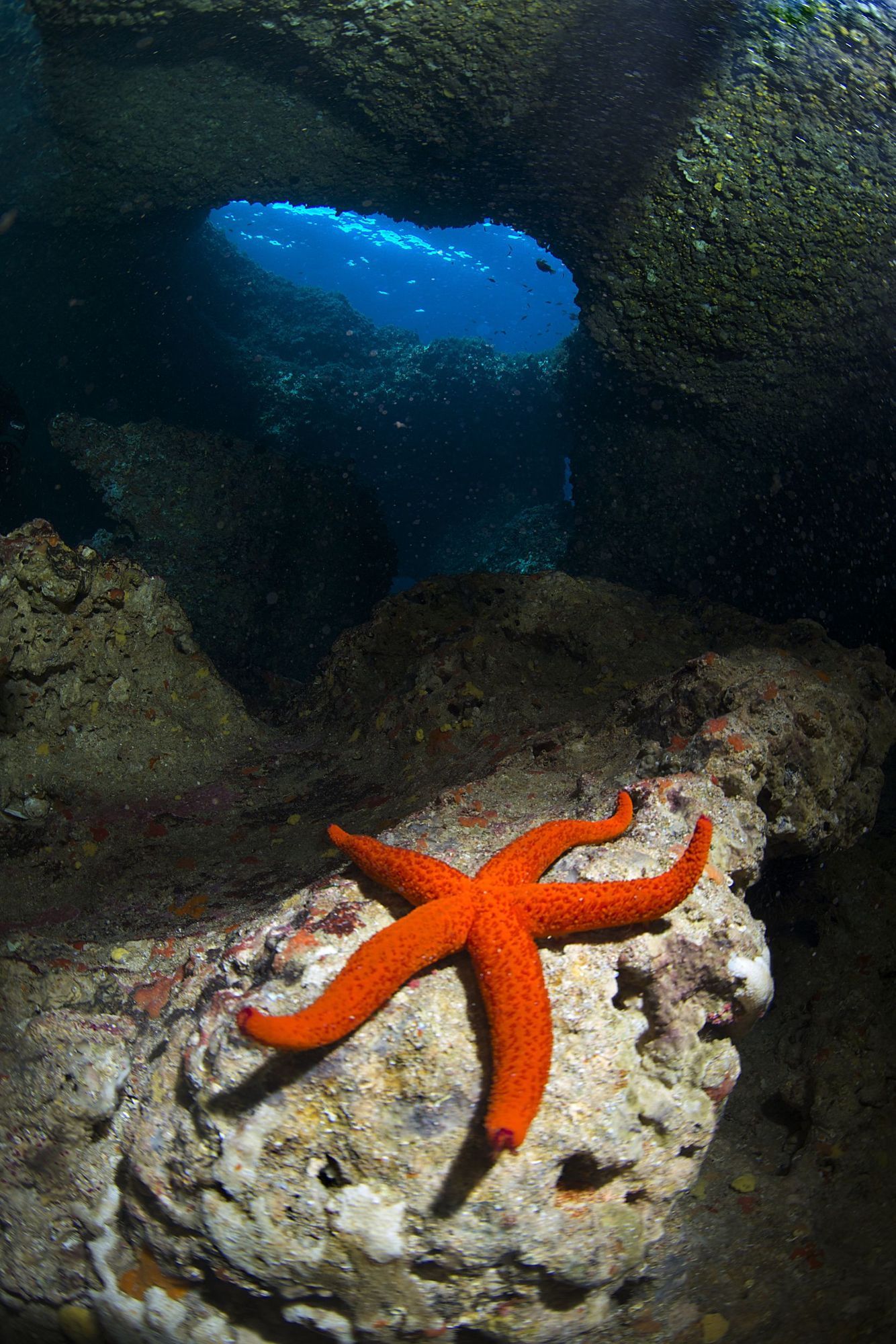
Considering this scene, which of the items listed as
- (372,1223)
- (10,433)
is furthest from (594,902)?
(10,433)

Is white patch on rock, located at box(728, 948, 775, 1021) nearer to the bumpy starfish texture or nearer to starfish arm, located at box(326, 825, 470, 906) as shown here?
the bumpy starfish texture

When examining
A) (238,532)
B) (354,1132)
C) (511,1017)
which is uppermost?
(511,1017)

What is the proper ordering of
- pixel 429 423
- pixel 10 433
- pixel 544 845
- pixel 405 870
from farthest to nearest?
pixel 429 423 < pixel 10 433 < pixel 544 845 < pixel 405 870

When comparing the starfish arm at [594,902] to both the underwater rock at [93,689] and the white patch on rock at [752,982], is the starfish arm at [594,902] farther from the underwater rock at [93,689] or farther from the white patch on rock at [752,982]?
the underwater rock at [93,689]

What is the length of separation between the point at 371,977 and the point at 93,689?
3.53m

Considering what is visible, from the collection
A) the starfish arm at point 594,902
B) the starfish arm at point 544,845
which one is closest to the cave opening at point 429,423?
the starfish arm at point 544,845

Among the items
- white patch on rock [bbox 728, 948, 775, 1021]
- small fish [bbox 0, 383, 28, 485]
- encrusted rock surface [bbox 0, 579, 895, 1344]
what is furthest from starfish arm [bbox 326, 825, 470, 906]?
small fish [bbox 0, 383, 28, 485]

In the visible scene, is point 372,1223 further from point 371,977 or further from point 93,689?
point 93,689

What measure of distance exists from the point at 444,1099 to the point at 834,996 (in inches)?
98.5

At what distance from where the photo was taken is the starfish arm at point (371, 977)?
1456mm

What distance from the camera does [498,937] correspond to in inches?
65.5

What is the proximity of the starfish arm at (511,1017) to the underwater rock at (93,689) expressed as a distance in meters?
3.09

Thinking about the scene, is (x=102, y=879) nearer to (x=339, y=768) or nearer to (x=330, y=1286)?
(x=339, y=768)

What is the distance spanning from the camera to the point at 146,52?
17.4 feet
